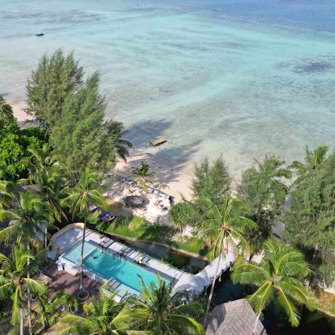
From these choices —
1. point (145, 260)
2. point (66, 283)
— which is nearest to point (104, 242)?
point (145, 260)

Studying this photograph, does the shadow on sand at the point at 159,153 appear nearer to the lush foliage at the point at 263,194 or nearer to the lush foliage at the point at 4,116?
the lush foliage at the point at 263,194

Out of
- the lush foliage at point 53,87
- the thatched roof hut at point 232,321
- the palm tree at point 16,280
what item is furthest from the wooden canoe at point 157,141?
the palm tree at point 16,280

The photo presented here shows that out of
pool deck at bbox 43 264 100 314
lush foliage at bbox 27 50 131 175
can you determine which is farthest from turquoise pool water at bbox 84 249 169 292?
lush foliage at bbox 27 50 131 175

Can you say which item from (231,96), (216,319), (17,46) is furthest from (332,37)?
(216,319)

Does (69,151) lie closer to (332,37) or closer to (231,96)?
(231,96)

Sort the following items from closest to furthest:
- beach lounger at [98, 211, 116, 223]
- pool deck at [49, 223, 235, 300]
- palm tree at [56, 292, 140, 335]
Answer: palm tree at [56, 292, 140, 335], pool deck at [49, 223, 235, 300], beach lounger at [98, 211, 116, 223]

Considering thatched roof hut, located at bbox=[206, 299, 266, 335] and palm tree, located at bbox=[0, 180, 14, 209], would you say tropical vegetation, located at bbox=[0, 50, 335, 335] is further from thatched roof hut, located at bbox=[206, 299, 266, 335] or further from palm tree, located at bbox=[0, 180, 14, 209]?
thatched roof hut, located at bbox=[206, 299, 266, 335]
